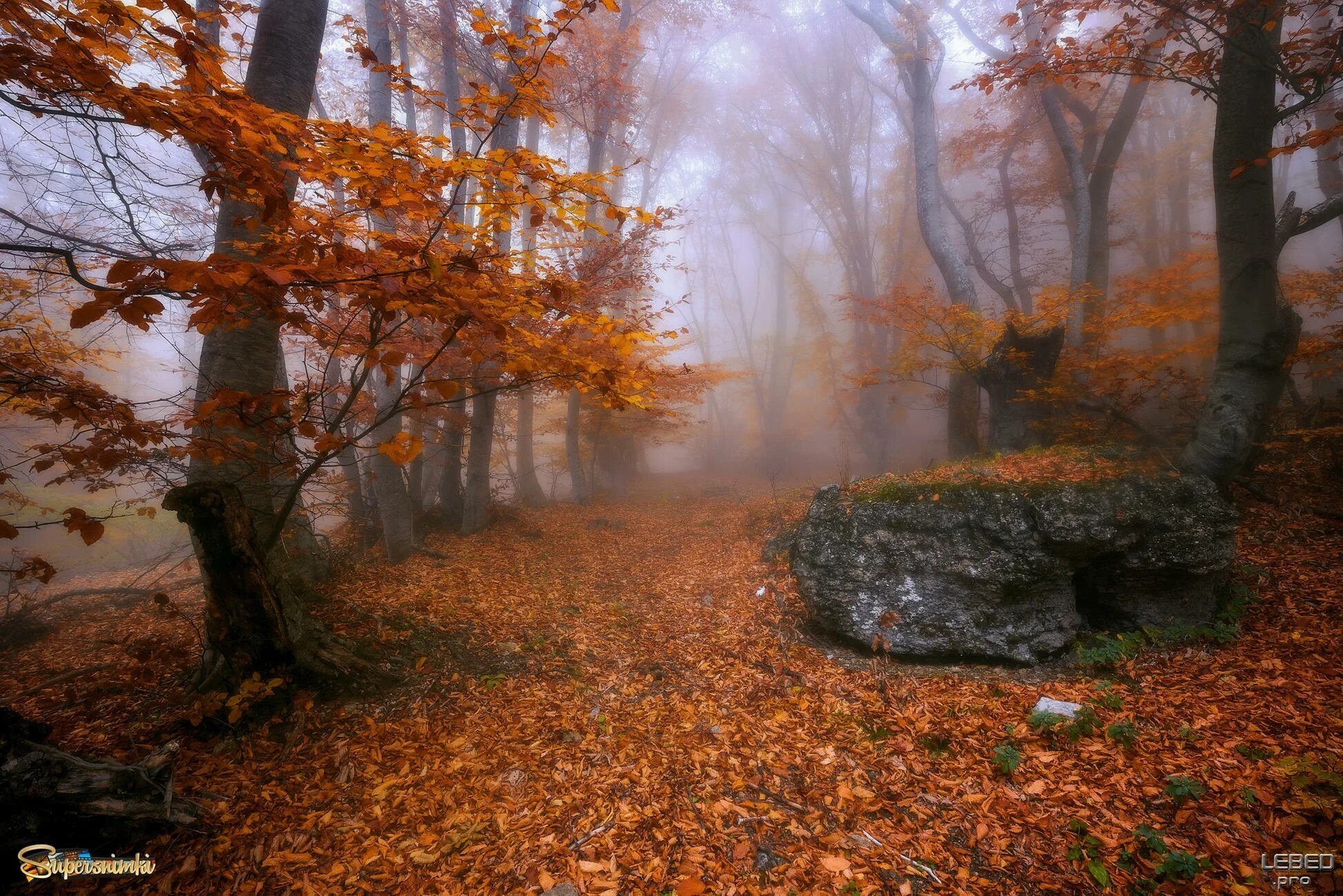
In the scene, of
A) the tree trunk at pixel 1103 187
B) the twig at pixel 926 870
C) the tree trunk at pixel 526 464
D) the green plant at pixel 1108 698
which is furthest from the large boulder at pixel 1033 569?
the tree trunk at pixel 526 464

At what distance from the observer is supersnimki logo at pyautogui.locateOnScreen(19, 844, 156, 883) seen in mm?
2111

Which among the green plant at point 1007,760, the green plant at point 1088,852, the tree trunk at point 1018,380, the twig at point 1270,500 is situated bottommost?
the green plant at point 1088,852

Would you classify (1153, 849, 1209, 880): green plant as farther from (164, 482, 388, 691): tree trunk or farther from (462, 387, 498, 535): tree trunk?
(462, 387, 498, 535): tree trunk

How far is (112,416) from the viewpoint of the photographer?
2.39 metres

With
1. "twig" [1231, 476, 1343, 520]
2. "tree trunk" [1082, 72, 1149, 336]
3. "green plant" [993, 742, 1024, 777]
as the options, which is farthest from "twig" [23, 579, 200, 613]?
"tree trunk" [1082, 72, 1149, 336]

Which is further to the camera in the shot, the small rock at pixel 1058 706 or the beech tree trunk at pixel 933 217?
the beech tree trunk at pixel 933 217

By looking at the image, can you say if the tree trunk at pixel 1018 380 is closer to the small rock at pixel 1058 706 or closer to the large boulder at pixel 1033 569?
the large boulder at pixel 1033 569

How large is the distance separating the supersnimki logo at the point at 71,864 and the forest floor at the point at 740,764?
7 centimetres

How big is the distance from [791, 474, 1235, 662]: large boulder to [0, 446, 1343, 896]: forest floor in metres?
0.38

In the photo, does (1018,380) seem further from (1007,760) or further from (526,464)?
(526,464)

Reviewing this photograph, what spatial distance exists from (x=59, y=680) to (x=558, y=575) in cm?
479

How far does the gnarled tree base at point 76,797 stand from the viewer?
2.16 m

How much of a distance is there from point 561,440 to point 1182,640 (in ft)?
74.1

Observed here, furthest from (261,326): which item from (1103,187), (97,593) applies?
(1103,187)
